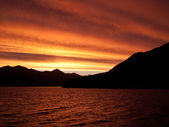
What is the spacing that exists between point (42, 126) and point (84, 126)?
6.56 meters

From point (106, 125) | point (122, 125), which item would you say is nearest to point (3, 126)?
point (106, 125)

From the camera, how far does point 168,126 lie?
27406mm

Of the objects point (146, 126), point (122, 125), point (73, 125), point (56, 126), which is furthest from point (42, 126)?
point (146, 126)

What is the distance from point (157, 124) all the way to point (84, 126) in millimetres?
12042

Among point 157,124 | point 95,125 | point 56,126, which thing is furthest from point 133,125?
point 56,126

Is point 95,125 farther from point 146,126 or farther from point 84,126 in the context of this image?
point 146,126

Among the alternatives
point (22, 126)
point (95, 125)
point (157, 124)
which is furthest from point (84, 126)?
point (157, 124)

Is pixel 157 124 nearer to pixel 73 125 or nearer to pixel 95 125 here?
pixel 95 125

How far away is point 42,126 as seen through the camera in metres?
27.7

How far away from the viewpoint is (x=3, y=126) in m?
27.7

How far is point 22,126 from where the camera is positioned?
27609 mm

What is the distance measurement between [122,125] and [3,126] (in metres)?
18.8

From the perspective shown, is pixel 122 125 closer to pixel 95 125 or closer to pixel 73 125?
pixel 95 125

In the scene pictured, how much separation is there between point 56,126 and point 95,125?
244 inches
